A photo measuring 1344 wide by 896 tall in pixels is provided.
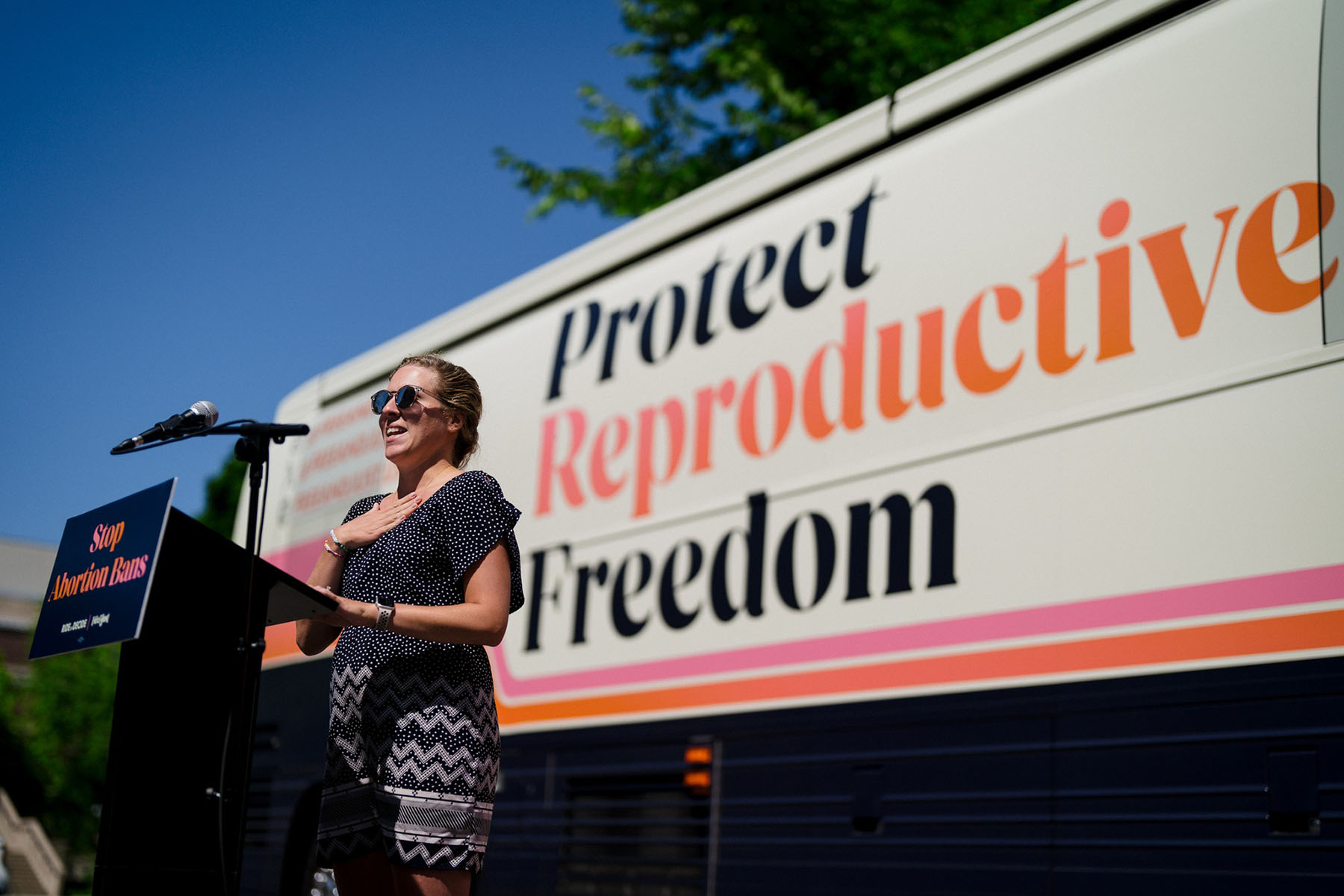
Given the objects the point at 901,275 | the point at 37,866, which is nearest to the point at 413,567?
the point at 901,275

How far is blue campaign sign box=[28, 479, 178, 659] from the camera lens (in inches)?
86.8

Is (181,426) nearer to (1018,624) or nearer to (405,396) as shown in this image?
(405,396)

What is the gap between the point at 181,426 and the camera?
8.39 ft

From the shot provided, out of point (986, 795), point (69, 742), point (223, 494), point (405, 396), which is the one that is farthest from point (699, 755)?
point (223, 494)

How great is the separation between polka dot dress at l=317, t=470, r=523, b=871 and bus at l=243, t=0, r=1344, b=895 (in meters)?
1.46

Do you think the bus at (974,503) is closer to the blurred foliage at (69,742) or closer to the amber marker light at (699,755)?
the amber marker light at (699,755)

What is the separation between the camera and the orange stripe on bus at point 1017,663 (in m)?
2.77

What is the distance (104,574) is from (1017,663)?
2.13m

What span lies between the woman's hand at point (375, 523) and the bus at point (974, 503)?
1616mm

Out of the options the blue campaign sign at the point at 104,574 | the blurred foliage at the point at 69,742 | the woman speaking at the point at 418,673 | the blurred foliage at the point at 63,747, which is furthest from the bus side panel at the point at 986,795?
the blurred foliage at the point at 69,742

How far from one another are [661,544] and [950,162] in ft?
5.19

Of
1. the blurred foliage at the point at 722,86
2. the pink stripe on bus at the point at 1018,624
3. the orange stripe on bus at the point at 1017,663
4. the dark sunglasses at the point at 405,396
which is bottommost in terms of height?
the orange stripe on bus at the point at 1017,663

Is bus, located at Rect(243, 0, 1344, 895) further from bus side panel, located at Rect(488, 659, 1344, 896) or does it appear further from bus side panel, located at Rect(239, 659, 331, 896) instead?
bus side panel, located at Rect(239, 659, 331, 896)

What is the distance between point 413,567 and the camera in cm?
241
